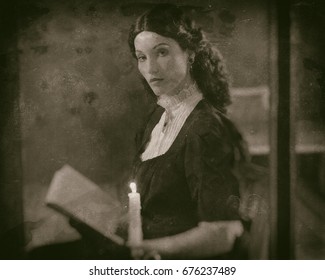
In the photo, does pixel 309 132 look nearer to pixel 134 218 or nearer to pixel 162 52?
pixel 162 52

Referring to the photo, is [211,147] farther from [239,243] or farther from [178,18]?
[178,18]

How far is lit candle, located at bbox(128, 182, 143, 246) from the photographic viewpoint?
252cm

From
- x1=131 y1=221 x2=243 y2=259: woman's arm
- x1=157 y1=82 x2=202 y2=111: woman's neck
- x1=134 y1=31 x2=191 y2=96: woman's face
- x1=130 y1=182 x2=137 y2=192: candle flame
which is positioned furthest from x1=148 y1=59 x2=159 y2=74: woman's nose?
x1=131 y1=221 x2=243 y2=259: woman's arm

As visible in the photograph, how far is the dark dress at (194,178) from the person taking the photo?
251 cm

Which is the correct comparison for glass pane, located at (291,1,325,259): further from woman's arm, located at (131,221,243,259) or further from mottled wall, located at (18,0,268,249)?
woman's arm, located at (131,221,243,259)

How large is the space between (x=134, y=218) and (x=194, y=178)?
39cm

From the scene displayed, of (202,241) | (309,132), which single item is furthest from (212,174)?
(309,132)

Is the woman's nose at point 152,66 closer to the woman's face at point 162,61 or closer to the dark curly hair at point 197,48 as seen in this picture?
the woman's face at point 162,61

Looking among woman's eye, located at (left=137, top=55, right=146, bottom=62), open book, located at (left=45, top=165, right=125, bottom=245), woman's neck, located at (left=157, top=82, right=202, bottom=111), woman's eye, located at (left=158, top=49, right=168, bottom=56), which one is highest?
woman's eye, located at (left=158, top=49, right=168, bottom=56)

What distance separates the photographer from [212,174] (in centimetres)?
252

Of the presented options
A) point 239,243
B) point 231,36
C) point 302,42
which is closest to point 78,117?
point 231,36

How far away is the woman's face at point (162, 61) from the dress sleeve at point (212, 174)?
309mm

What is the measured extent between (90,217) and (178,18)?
1184mm
